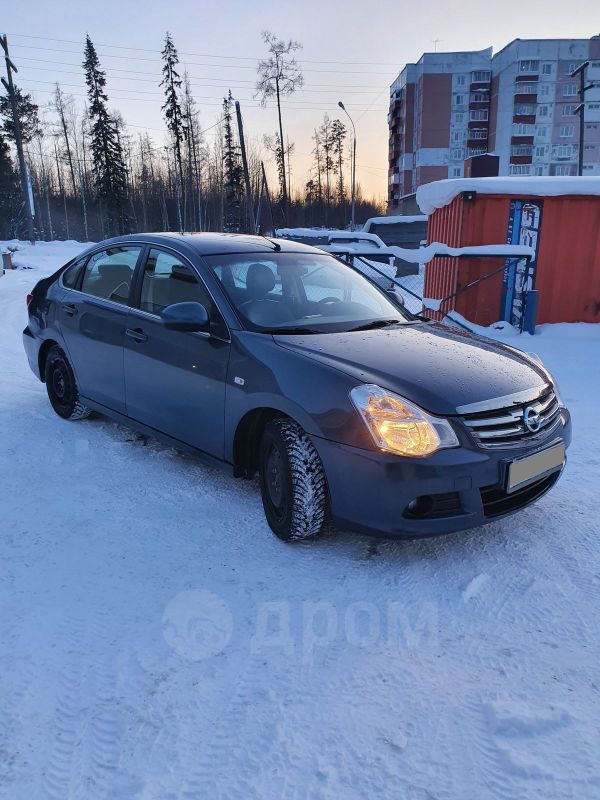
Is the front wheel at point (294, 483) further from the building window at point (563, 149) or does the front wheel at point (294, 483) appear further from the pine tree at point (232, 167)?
the building window at point (563, 149)

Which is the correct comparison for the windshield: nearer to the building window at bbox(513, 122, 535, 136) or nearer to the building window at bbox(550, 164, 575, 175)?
the building window at bbox(513, 122, 535, 136)

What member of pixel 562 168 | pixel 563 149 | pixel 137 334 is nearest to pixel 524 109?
pixel 563 149

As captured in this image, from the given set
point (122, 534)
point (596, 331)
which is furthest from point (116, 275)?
point (596, 331)

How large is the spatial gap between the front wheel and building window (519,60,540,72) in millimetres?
73526

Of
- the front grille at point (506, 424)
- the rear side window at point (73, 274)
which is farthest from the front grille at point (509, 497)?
the rear side window at point (73, 274)

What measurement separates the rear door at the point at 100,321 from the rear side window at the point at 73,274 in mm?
27

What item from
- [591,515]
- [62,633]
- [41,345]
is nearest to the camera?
[62,633]

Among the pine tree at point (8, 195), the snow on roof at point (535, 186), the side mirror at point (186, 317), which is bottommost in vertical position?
the side mirror at point (186, 317)

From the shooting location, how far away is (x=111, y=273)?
14.0 ft

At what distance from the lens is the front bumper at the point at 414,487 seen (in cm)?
249

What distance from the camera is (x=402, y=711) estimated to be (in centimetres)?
190

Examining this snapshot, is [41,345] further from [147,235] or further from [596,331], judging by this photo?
[596,331]

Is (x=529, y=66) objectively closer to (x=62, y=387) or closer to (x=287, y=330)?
(x=62, y=387)

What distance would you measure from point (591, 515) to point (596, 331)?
679 cm
